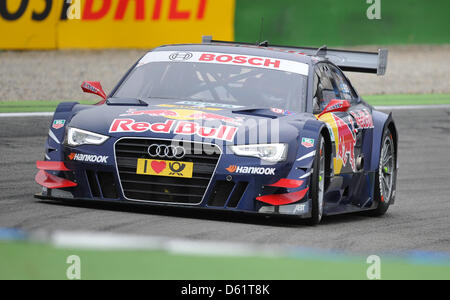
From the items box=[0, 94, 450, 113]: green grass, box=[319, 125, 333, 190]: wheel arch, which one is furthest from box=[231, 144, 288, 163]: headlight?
box=[0, 94, 450, 113]: green grass

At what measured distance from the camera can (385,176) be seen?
30.8 ft

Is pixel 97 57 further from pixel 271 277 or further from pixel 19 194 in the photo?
pixel 271 277

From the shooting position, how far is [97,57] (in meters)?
21.9

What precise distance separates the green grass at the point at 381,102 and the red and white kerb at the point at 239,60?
6984 millimetres

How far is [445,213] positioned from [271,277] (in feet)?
14.6

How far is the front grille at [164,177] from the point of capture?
707cm

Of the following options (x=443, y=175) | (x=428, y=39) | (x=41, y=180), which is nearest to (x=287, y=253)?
(x=41, y=180)

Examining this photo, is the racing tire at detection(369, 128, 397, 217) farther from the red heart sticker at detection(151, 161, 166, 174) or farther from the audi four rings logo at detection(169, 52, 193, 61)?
the red heart sticker at detection(151, 161, 166, 174)

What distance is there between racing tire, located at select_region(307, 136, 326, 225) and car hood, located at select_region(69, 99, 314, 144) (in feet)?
0.76

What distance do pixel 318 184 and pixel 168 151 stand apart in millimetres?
1096

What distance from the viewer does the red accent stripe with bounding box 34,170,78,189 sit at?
24.1 feet

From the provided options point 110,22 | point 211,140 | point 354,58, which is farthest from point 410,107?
point 211,140

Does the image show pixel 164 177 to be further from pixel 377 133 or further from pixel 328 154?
pixel 377 133

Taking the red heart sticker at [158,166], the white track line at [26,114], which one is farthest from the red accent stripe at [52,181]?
the white track line at [26,114]
